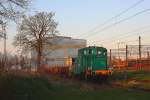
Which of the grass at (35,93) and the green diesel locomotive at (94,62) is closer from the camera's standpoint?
the grass at (35,93)

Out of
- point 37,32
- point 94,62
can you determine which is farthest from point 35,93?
point 37,32

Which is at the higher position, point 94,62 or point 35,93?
point 94,62

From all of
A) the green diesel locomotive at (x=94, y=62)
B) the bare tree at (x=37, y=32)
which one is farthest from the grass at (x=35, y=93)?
the bare tree at (x=37, y=32)

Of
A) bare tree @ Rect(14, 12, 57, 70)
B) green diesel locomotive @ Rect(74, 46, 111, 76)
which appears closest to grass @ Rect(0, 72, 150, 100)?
green diesel locomotive @ Rect(74, 46, 111, 76)

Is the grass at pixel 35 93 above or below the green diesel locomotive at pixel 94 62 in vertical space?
below

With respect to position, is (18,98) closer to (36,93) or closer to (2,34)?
(36,93)

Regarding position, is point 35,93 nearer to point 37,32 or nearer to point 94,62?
point 94,62

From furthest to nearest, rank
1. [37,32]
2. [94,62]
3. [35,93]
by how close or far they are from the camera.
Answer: [37,32]
[94,62]
[35,93]

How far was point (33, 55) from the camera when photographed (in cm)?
8962

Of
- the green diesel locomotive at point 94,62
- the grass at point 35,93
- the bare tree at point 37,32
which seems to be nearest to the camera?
the grass at point 35,93

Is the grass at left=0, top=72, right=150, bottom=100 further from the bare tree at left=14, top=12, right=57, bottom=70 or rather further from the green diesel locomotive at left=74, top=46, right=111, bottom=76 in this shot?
the bare tree at left=14, top=12, right=57, bottom=70

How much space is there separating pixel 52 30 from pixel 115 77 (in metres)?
33.5

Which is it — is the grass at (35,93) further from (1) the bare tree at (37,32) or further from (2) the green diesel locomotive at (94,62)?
(1) the bare tree at (37,32)

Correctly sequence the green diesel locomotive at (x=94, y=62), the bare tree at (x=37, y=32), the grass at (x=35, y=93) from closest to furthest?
the grass at (x=35, y=93)
the green diesel locomotive at (x=94, y=62)
the bare tree at (x=37, y=32)
